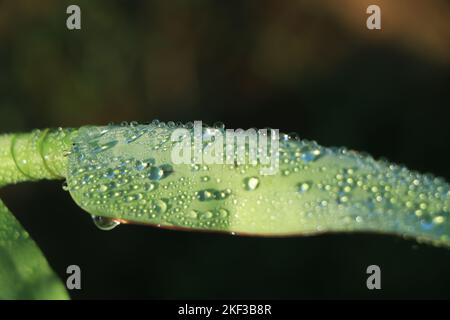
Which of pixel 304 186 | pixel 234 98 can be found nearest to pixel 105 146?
pixel 304 186

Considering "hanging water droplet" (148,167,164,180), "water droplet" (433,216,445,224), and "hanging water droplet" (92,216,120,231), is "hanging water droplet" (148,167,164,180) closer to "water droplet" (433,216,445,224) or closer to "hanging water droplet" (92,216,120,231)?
"hanging water droplet" (92,216,120,231)

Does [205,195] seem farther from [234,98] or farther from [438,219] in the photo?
[234,98]

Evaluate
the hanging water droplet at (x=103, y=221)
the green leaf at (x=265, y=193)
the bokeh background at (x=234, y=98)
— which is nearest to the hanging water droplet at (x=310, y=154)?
the green leaf at (x=265, y=193)

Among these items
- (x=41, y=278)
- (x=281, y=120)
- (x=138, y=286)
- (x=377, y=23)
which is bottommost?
(x=138, y=286)

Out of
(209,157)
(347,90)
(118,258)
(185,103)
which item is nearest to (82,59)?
(185,103)

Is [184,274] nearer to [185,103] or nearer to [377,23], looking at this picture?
[185,103]

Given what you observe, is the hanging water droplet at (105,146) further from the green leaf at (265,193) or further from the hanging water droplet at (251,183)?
the hanging water droplet at (251,183)

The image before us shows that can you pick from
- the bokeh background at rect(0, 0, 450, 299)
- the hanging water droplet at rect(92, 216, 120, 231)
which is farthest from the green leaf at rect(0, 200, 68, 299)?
the bokeh background at rect(0, 0, 450, 299)
